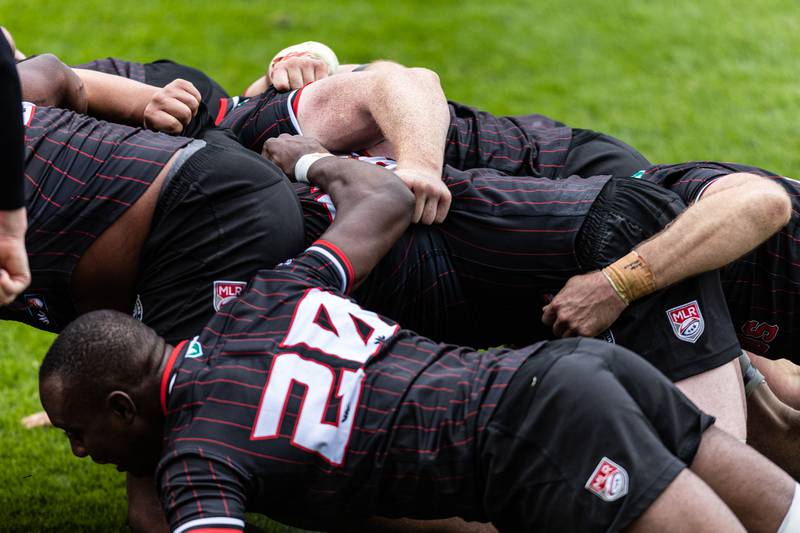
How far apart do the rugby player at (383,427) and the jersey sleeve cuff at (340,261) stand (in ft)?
0.45

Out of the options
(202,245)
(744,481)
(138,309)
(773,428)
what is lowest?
(773,428)

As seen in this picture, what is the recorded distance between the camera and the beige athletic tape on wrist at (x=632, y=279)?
10.9 feet

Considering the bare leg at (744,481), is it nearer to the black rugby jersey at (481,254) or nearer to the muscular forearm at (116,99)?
the black rugby jersey at (481,254)

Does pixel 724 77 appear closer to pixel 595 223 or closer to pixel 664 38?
pixel 664 38

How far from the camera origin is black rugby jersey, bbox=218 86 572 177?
3938 millimetres

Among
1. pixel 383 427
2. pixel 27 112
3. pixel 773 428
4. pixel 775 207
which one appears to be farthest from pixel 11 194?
pixel 773 428

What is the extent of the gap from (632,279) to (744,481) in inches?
29.5

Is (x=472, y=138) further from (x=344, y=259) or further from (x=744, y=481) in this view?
(x=744, y=481)

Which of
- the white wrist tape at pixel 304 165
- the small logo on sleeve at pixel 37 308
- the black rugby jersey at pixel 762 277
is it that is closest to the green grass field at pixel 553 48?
the black rugby jersey at pixel 762 277

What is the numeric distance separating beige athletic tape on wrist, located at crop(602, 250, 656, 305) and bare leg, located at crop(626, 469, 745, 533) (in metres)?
0.82

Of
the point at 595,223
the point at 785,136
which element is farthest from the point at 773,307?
the point at 785,136

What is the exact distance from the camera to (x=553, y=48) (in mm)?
8617

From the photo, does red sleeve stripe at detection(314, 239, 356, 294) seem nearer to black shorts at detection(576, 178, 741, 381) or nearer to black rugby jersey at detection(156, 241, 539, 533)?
black rugby jersey at detection(156, 241, 539, 533)

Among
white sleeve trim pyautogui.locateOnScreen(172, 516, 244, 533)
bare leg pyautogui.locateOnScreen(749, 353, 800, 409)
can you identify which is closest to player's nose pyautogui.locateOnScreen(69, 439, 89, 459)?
white sleeve trim pyautogui.locateOnScreen(172, 516, 244, 533)
